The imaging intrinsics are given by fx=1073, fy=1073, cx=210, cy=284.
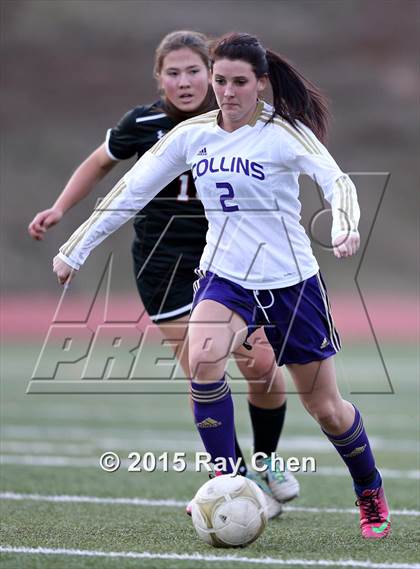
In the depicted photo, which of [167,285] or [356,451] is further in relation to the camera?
[167,285]

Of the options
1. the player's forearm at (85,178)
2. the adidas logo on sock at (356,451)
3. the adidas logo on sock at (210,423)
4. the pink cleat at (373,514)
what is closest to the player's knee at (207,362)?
the adidas logo on sock at (210,423)

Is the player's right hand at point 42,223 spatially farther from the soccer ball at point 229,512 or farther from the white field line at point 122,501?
the soccer ball at point 229,512

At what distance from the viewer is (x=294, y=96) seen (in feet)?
13.3

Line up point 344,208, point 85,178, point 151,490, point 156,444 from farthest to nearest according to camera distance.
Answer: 1. point 156,444
2. point 151,490
3. point 85,178
4. point 344,208

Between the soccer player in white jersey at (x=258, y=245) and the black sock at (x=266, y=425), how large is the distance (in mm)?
940

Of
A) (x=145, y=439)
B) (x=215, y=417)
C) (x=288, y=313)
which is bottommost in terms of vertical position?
(x=145, y=439)

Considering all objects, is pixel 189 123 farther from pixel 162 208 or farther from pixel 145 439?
pixel 145 439

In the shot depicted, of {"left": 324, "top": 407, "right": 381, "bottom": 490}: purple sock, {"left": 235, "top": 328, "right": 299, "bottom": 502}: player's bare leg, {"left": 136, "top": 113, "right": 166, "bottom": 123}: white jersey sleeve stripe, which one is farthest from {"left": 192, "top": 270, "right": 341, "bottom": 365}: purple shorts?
{"left": 136, "top": 113, "right": 166, "bottom": 123}: white jersey sleeve stripe

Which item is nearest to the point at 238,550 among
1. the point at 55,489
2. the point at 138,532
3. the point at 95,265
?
the point at 138,532

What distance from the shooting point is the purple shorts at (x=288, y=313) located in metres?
3.89

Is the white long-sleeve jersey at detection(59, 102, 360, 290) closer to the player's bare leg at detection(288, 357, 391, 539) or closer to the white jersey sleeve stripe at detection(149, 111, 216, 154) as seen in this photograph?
the white jersey sleeve stripe at detection(149, 111, 216, 154)

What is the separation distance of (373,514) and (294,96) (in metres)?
1.61

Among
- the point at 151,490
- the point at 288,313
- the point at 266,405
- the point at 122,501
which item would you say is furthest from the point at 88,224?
the point at 151,490

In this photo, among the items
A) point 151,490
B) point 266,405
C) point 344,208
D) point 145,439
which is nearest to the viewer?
point 344,208
